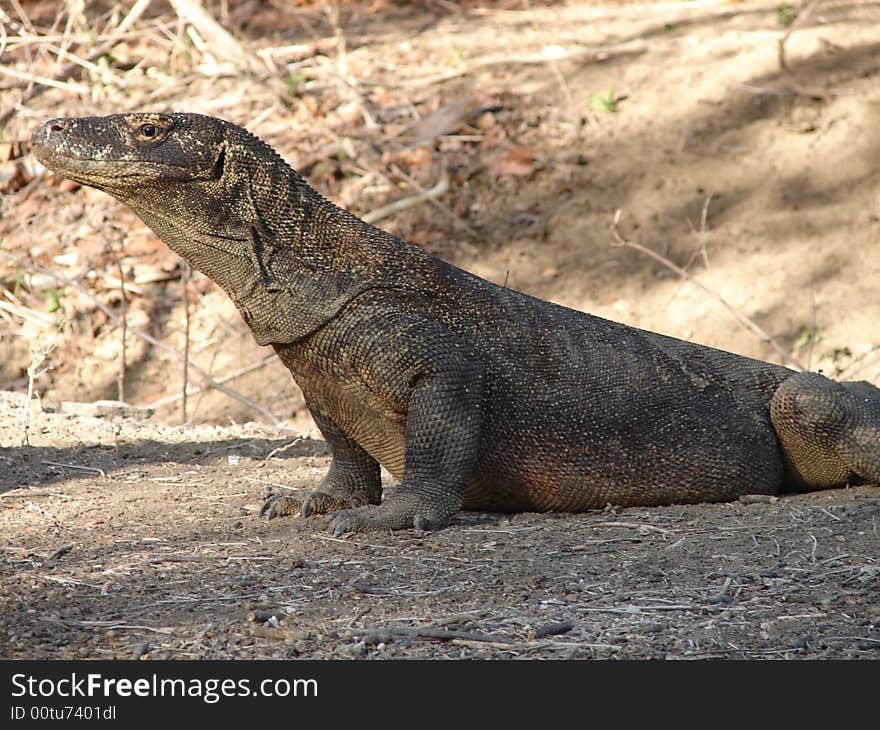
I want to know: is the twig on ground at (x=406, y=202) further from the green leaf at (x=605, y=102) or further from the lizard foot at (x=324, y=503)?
the lizard foot at (x=324, y=503)

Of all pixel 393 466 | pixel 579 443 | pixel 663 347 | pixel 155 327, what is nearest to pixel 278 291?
pixel 393 466

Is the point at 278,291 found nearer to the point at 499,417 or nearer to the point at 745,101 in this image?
the point at 499,417

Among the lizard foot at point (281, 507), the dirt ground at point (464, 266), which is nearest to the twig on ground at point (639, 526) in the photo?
the dirt ground at point (464, 266)

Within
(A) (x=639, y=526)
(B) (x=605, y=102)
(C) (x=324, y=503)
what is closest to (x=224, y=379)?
(B) (x=605, y=102)

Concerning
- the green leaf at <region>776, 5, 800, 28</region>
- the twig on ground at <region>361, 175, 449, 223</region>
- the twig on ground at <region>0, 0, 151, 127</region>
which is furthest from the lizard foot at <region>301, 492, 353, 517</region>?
the green leaf at <region>776, 5, 800, 28</region>

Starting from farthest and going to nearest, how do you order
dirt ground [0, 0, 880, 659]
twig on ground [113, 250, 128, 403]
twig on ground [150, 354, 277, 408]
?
twig on ground [150, 354, 277, 408] → twig on ground [113, 250, 128, 403] → dirt ground [0, 0, 880, 659]

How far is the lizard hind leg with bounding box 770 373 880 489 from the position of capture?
247 inches

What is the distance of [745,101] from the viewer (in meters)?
13.6

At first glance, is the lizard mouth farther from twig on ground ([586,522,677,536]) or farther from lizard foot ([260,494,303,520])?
twig on ground ([586,522,677,536])

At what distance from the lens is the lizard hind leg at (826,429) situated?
6.27 metres

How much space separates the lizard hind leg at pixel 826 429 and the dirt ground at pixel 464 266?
0.17 metres

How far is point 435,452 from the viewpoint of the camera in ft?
17.9

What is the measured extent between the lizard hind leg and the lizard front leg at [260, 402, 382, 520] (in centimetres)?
213

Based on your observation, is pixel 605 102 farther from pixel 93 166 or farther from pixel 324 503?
pixel 93 166
